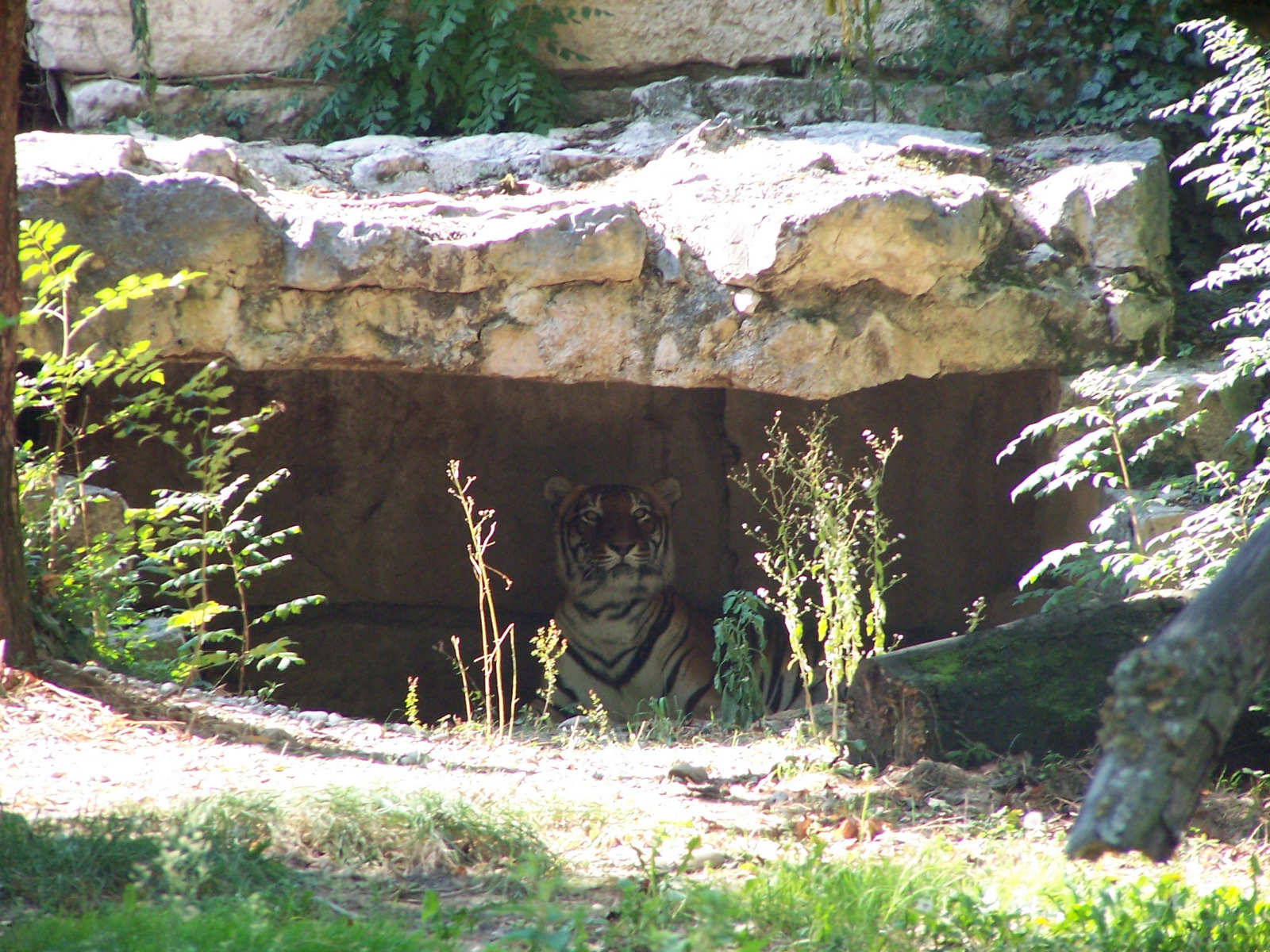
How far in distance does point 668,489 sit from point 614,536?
0.48 m

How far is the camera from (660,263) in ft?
18.1

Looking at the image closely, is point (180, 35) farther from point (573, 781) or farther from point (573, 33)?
point (573, 781)

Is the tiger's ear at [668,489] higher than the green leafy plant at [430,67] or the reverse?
the reverse

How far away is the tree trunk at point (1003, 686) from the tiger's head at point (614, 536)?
3.55m

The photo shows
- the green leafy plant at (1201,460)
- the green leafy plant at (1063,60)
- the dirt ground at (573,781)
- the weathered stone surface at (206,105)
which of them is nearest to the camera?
the dirt ground at (573,781)

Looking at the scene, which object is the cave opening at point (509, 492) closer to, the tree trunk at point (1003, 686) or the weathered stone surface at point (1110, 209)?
the weathered stone surface at point (1110, 209)

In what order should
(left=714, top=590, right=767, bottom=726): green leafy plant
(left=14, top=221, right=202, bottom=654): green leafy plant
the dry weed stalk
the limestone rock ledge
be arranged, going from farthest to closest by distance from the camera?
(left=714, top=590, right=767, bottom=726): green leafy plant, the limestone rock ledge, the dry weed stalk, (left=14, top=221, right=202, bottom=654): green leafy plant

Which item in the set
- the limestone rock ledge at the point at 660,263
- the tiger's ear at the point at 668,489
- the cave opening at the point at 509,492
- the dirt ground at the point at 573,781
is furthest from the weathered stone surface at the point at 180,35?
the dirt ground at the point at 573,781

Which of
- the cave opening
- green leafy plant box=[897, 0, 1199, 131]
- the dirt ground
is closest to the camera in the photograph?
the dirt ground

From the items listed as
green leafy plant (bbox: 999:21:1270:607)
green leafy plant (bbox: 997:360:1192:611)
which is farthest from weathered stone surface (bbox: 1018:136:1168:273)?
green leafy plant (bbox: 997:360:1192:611)

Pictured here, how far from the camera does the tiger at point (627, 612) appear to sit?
Answer: 755 centimetres

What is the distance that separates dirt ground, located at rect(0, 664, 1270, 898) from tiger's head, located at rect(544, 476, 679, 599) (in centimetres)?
313

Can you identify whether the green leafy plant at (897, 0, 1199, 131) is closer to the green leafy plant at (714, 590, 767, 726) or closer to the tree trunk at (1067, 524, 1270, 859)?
the green leafy plant at (714, 590, 767, 726)

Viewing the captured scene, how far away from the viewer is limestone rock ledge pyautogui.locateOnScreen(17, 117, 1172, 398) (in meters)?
5.18
